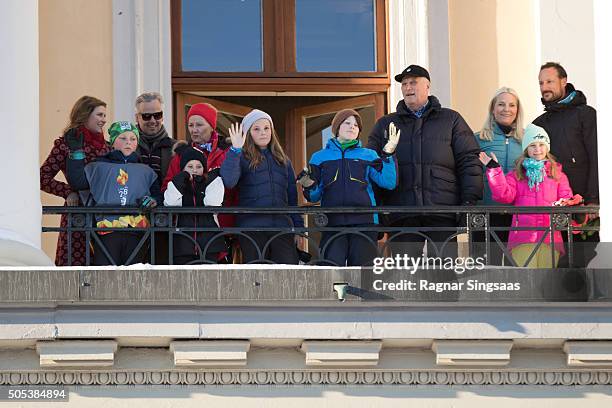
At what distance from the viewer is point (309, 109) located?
15984 mm

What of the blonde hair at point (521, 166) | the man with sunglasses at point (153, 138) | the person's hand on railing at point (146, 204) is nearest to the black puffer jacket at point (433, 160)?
the blonde hair at point (521, 166)

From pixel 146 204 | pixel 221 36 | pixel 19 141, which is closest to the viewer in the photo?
pixel 146 204

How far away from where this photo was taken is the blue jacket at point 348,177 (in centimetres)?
1215

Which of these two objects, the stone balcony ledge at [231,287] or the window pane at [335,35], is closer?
the stone balcony ledge at [231,287]

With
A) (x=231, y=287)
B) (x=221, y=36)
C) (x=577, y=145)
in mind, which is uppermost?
(x=221, y=36)

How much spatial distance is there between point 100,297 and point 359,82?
497 centimetres

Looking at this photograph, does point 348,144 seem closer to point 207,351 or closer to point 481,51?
point 207,351

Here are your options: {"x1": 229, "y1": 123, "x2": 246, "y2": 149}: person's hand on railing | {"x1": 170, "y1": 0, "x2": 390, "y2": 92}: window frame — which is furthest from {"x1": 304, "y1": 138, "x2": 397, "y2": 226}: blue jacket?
{"x1": 170, "y1": 0, "x2": 390, "y2": 92}: window frame

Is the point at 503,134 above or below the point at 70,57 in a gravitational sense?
below

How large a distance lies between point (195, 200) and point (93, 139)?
0.96 meters

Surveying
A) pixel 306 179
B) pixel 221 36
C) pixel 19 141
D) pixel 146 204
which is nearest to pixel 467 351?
pixel 306 179

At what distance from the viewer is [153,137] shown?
12.7 meters

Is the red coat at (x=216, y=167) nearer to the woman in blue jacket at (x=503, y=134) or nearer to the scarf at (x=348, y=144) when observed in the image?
the scarf at (x=348, y=144)

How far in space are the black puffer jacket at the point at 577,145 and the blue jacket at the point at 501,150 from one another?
0.26m
